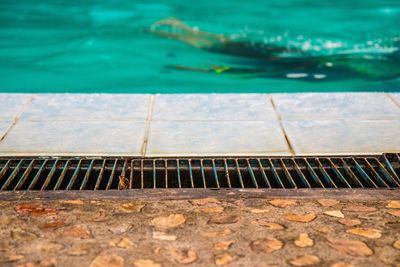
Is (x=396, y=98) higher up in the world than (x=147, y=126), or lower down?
higher up

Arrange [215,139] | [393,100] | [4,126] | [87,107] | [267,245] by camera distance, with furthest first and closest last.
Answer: [393,100]
[87,107]
[4,126]
[215,139]
[267,245]

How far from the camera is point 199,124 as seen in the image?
331 centimetres

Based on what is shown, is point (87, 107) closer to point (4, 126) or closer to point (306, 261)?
point (4, 126)

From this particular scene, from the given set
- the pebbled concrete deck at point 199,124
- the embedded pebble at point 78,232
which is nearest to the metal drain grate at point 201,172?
the pebbled concrete deck at point 199,124

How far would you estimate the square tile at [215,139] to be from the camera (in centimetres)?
288

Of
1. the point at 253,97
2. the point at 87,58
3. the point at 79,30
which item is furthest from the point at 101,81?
the point at 253,97

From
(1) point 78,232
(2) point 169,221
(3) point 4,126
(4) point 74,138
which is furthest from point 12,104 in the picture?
(2) point 169,221

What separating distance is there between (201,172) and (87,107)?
1.41 metres

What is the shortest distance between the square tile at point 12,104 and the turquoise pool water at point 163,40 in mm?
2382

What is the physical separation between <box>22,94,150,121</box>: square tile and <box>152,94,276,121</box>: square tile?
15cm

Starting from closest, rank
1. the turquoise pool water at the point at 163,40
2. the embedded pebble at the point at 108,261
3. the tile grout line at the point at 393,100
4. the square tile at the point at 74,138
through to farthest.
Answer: the embedded pebble at the point at 108,261 → the square tile at the point at 74,138 → the tile grout line at the point at 393,100 → the turquoise pool water at the point at 163,40

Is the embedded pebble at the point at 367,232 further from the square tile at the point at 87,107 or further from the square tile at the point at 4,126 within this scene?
the square tile at the point at 4,126

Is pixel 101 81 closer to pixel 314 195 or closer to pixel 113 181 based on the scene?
pixel 113 181

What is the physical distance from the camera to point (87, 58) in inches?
289
